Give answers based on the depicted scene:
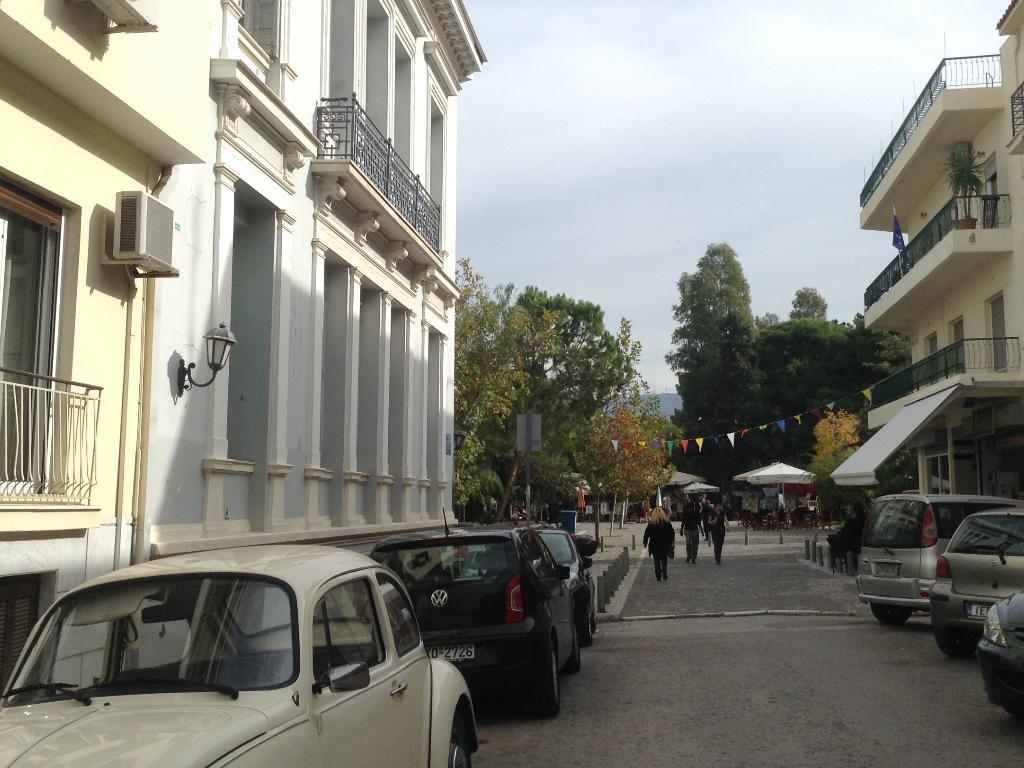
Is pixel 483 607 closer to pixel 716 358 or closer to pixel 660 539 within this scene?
pixel 660 539

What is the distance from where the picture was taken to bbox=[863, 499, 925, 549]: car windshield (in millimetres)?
14906

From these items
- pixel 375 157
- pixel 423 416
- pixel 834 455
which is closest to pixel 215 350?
pixel 375 157

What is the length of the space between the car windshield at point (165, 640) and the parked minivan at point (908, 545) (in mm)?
11829

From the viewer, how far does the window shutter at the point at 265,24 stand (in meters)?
14.3

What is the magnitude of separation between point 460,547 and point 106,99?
4.88 meters

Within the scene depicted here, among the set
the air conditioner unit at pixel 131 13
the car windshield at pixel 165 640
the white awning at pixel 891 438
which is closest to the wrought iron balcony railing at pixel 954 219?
the white awning at pixel 891 438

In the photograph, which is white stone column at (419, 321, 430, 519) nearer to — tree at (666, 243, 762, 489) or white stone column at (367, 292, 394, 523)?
white stone column at (367, 292, 394, 523)

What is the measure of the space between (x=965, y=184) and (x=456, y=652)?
62.2 ft

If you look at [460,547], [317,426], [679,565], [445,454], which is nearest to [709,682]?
[460,547]

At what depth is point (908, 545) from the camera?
586 inches

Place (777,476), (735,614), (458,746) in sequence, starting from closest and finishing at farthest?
(458,746), (735,614), (777,476)

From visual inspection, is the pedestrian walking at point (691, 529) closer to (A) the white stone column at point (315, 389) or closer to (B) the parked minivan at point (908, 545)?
(B) the parked minivan at point (908, 545)

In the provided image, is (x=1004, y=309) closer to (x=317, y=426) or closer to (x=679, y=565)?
(x=679, y=565)

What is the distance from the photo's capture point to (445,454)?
78.4 ft
